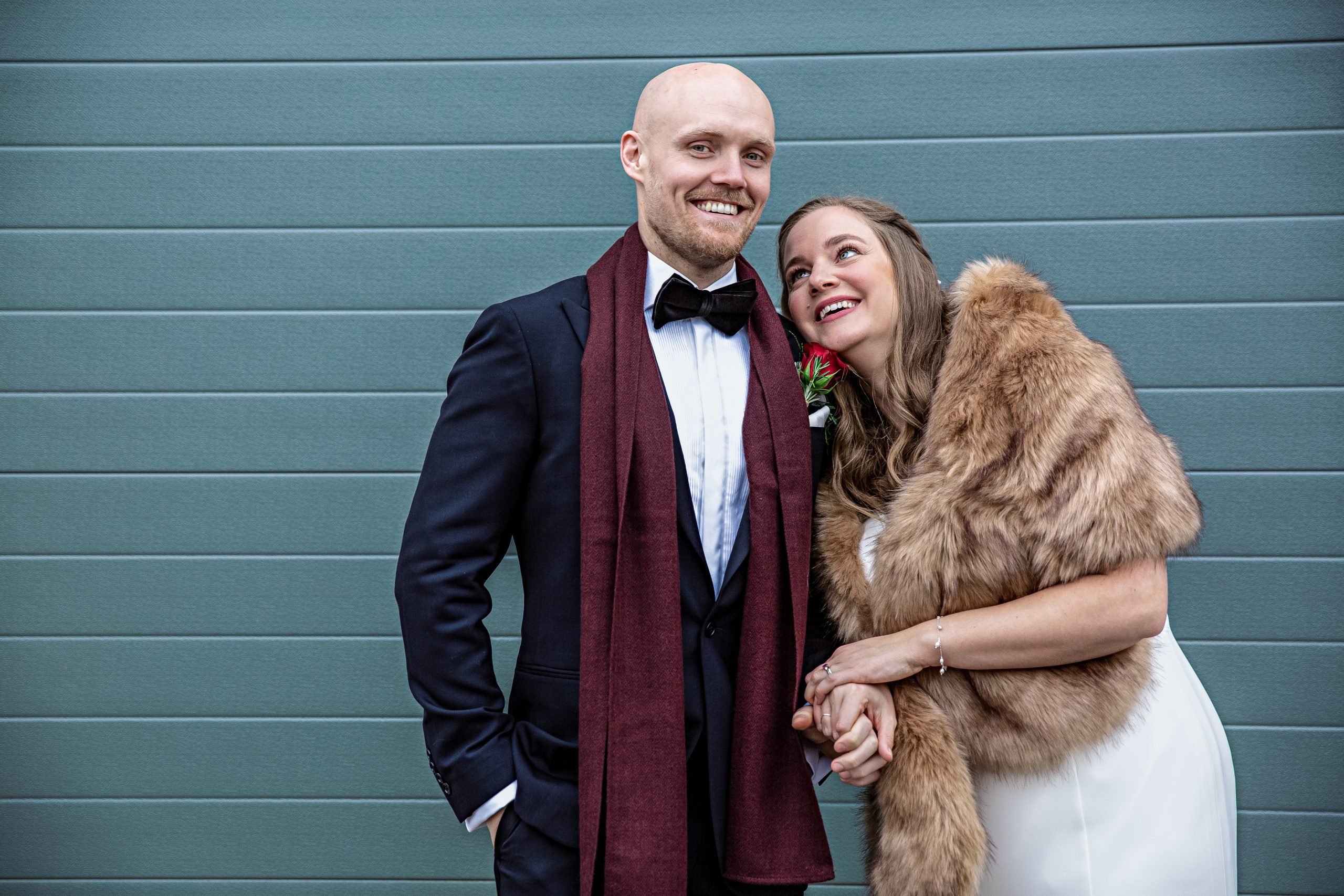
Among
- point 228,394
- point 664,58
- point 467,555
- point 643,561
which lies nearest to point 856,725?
point 643,561

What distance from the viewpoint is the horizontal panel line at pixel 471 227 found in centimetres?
275

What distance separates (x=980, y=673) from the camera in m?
1.73

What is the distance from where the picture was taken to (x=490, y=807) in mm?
1552

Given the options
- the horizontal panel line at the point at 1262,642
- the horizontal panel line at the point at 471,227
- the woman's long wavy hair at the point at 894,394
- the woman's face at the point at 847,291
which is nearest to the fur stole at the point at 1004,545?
the woman's long wavy hair at the point at 894,394

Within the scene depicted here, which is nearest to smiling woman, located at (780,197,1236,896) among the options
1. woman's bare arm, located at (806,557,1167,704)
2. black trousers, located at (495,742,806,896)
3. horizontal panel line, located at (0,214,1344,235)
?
woman's bare arm, located at (806,557,1167,704)

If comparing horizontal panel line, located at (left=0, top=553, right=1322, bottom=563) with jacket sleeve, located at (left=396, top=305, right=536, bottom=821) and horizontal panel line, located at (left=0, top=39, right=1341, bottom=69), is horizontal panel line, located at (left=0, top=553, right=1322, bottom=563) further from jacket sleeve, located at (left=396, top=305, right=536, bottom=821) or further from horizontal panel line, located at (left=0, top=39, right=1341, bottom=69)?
horizontal panel line, located at (left=0, top=39, right=1341, bottom=69)

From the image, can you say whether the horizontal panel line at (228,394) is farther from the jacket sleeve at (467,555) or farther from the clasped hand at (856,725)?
the clasped hand at (856,725)

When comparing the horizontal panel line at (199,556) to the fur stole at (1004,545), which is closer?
the fur stole at (1004,545)

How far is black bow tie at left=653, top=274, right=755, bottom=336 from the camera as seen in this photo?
1.73 m

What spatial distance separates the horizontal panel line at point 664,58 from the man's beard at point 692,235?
1.18m

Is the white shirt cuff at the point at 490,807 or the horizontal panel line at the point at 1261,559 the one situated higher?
the horizontal panel line at the point at 1261,559

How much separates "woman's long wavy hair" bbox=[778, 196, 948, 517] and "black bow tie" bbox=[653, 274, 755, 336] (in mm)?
341

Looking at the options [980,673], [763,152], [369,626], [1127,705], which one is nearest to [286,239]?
[369,626]

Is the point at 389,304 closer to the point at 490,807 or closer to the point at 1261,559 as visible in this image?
the point at 490,807
